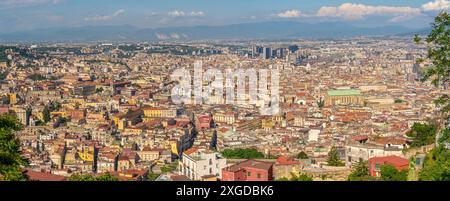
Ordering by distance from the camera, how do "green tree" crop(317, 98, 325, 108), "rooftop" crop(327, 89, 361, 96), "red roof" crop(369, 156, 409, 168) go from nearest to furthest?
"red roof" crop(369, 156, 409, 168)
"green tree" crop(317, 98, 325, 108)
"rooftop" crop(327, 89, 361, 96)

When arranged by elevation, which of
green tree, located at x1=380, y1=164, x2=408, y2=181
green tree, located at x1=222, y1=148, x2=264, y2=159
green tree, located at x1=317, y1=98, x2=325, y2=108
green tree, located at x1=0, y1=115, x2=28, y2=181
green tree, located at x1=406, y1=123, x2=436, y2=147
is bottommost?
green tree, located at x1=317, y1=98, x2=325, y2=108

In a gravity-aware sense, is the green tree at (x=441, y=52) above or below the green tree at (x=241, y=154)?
above

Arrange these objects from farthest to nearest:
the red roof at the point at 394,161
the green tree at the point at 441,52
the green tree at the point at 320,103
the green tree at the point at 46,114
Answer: the green tree at the point at 320,103 < the green tree at the point at 46,114 < the red roof at the point at 394,161 < the green tree at the point at 441,52

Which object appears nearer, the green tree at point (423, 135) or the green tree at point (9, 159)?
the green tree at point (9, 159)

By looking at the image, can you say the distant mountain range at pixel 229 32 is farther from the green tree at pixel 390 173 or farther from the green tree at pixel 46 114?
the green tree at pixel 390 173

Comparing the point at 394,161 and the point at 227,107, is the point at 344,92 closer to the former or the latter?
the point at 227,107

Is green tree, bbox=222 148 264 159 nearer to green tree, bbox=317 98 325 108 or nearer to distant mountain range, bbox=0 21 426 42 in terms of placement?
green tree, bbox=317 98 325 108

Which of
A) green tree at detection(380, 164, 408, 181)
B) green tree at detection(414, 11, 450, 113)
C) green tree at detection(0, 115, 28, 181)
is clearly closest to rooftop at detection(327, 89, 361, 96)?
green tree at detection(380, 164, 408, 181)

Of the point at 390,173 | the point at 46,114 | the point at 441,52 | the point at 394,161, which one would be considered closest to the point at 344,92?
the point at 46,114

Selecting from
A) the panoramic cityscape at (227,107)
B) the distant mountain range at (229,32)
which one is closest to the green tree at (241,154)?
the panoramic cityscape at (227,107)

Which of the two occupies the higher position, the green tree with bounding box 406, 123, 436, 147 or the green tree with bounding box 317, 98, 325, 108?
the green tree with bounding box 406, 123, 436, 147

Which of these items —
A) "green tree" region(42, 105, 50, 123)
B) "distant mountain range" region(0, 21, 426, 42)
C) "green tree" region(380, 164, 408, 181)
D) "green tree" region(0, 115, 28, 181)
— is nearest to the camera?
"green tree" region(0, 115, 28, 181)
